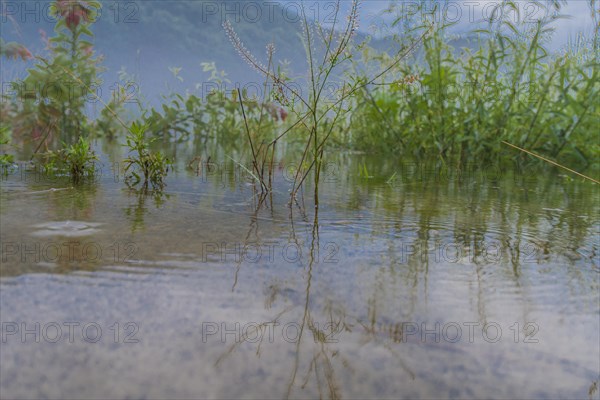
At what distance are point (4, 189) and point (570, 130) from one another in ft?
13.6

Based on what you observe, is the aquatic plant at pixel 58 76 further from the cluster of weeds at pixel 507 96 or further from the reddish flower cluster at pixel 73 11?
the cluster of weeds at pixel 507 96

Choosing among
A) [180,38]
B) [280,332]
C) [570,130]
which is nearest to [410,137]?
[570,130]

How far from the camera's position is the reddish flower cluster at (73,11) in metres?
5.43

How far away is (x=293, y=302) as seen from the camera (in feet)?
4.21

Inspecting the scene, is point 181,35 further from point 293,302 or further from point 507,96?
point 293,302

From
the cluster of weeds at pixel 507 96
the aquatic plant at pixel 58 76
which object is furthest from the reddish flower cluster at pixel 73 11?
the cluster of weeds at pixel 507 96

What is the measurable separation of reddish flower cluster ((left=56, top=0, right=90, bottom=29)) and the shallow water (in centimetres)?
357

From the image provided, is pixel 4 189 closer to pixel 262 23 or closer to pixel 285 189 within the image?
pixel 285 189

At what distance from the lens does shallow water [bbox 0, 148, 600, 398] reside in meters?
0.94

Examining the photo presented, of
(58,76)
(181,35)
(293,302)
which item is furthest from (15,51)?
(181,35)

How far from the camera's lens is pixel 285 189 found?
3.18m

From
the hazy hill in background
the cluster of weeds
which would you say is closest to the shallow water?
the cluster of weeds

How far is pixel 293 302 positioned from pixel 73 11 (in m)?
5.09

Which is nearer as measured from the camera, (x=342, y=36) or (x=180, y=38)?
(x=342, y=36)
